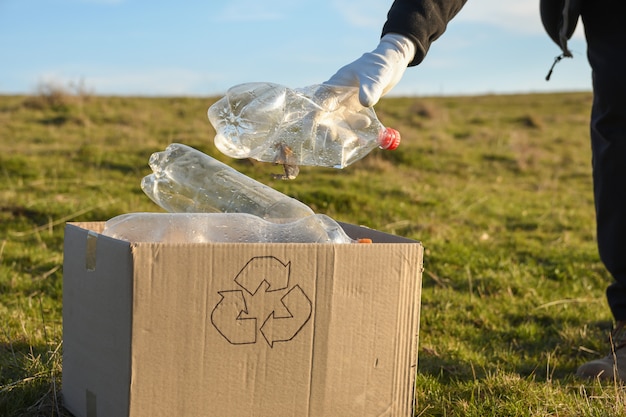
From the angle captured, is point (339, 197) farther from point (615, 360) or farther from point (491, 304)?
point (615, 360)

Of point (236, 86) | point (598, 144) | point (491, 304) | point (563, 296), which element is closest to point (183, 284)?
point (236, 86)

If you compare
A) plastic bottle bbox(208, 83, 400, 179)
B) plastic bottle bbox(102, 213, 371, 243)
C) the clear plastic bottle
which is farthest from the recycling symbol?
the clear plastic bottle

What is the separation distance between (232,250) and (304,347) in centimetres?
34

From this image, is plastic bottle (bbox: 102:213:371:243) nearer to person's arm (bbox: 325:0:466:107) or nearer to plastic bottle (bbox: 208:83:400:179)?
→ plastic bottle (bbox: 208:83:400:179)

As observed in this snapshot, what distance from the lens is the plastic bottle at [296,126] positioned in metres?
2.40

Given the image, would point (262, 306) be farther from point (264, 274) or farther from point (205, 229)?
point (205, 229)

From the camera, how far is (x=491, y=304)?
13.4ft

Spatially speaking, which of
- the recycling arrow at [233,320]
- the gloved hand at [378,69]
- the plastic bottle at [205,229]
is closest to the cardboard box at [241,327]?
the recycling arrow at [233,320]

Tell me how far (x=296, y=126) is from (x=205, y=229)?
0.65m

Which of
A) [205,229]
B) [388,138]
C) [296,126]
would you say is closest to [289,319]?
[205,229]

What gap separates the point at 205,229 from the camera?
2043 mm

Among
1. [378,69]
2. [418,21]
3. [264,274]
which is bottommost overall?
[264,274]

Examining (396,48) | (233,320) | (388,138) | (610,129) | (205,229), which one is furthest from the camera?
(610,129)

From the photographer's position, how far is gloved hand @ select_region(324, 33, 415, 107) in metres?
2.26
